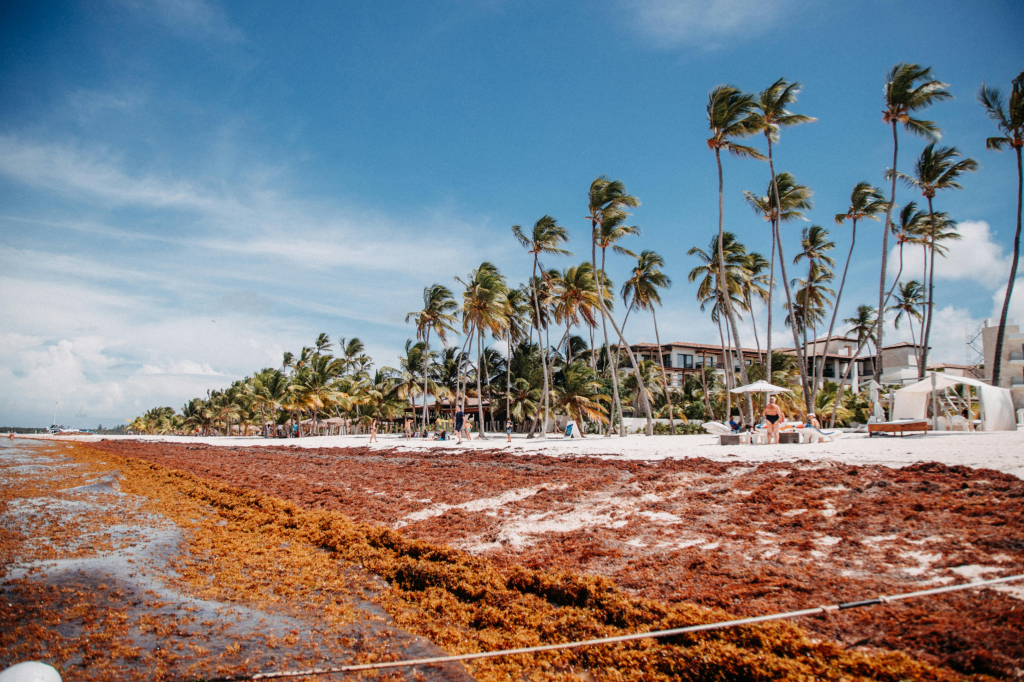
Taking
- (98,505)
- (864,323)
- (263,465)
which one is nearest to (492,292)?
(263,465)

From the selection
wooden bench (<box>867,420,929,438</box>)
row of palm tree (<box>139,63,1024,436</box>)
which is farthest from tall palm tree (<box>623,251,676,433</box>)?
wooden bench (<box>867,420,929,438</box>)

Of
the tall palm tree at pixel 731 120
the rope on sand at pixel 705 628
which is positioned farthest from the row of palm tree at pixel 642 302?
the rope on sand at pixel 705 628

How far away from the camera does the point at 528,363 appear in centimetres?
4044

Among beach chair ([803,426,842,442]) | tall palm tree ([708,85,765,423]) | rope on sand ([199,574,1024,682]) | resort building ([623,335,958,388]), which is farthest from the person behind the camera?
resort building ([623,335,958,388])

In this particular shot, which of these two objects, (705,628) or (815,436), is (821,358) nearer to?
(815,436)

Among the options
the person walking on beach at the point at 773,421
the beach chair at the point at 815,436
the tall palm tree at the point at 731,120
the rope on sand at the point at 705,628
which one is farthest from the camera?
the tall palm tree at the point at 731,120

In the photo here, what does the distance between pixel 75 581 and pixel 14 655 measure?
2402 mm

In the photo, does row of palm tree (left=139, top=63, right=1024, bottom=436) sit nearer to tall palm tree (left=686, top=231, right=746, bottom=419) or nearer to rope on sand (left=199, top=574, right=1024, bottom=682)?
tall palm tree (left=686, top=231, right=746, bottom=419)

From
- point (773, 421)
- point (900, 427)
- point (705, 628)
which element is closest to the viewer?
point (705, 628)

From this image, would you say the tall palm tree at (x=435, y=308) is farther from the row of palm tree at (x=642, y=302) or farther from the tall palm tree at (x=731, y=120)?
the tall palm tree at (x=731, y=120)

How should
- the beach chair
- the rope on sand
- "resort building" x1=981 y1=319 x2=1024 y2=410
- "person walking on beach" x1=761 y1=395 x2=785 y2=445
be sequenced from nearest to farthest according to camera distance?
the rope on sand → the beach chair → "person walking on beach" x1=761 y1=395 x2=785 y2=445 → "resort building" x1=981 y1=319 x2=1024 y2=410

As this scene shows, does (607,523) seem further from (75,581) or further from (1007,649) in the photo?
(75,581)

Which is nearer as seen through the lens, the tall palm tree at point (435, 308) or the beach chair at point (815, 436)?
the beach chair at point (815, 436)

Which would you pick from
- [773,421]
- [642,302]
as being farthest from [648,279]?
[773,421]
